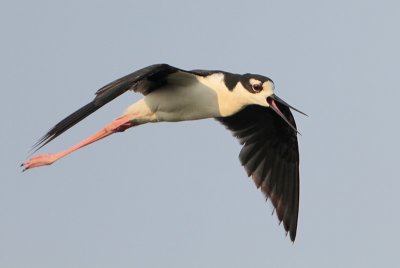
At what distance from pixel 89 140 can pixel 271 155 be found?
286cm

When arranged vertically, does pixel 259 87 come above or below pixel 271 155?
above

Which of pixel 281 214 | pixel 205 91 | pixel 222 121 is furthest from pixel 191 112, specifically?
pixel 281 214

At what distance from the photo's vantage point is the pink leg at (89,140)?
12997 millimetres

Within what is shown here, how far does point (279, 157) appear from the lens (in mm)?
14875

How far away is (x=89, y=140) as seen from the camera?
1341cm

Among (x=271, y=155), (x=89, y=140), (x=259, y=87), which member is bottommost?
(x=271, y=155)

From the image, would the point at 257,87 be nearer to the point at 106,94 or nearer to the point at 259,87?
the point at 259,87

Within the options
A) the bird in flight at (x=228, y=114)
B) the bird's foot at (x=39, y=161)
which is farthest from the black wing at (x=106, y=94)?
the bird's foot at (x=39, y=161)

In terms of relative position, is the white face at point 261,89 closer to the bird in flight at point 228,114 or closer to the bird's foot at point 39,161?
the bird in flight at point 228,114

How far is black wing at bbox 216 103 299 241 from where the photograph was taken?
14.6 m

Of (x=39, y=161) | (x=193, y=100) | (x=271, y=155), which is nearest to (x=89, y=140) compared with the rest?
(x=39, y=161)

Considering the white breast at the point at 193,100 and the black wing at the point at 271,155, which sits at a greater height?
the white breast at the point at 193,100

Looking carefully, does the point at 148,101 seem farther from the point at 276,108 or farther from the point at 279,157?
the point at 279,157

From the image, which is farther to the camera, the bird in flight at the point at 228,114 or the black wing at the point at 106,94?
the bird in flight at the point at 228,114
